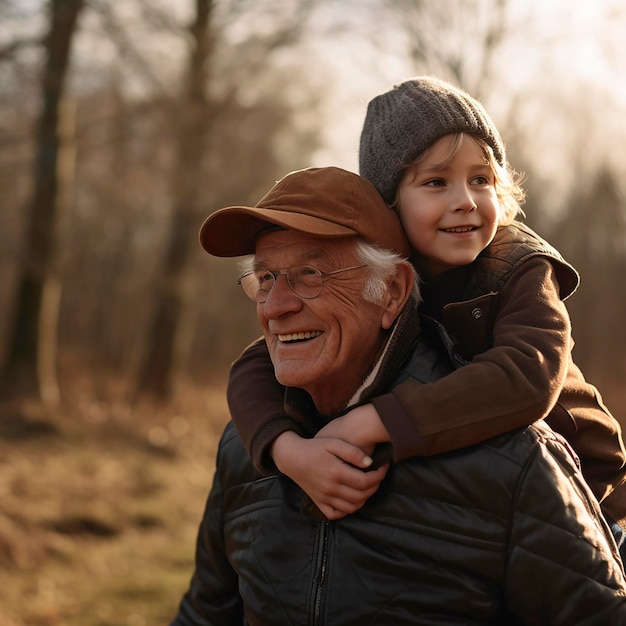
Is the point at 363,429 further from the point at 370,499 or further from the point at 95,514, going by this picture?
the point at 95,514

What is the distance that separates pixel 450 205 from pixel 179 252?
40.4 feet

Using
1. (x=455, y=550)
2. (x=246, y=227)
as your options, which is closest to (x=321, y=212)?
(x=246, y=227)

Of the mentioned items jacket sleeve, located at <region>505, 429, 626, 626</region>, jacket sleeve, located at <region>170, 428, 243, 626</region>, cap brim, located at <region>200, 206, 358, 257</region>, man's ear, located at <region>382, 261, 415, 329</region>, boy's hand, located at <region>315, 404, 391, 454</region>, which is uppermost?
cap brim, located at <region>200, 206, 358, 257</region>

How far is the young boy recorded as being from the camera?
1.93m

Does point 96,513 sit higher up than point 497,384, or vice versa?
point 497,384

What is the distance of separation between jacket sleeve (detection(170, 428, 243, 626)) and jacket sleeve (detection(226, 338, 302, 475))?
0.22 m

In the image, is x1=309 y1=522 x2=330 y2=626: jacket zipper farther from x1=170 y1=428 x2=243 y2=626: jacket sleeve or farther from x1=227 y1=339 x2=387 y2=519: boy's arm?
x1=170 y1=428 x2=243 y2=626: jacket sleeve

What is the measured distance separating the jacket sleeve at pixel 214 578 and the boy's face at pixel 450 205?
0.94 metres

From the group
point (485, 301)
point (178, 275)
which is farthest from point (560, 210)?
point (485, 301)

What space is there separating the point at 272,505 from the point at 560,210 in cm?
1883

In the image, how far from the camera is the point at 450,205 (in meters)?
2.34

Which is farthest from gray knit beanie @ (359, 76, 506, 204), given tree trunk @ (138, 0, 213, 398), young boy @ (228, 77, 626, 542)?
tree trunk @ (138, 0, 213, 398)

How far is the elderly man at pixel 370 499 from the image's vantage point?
6.23ft

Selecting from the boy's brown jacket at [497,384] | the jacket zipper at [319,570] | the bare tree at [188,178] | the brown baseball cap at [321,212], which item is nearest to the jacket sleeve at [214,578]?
the boy's brown jacket at [497,384]
